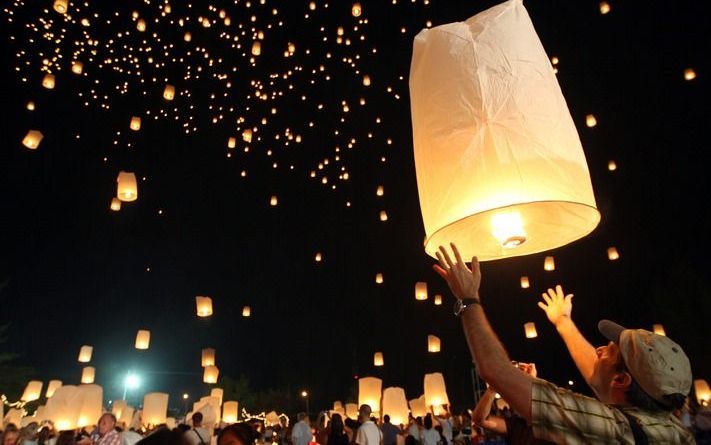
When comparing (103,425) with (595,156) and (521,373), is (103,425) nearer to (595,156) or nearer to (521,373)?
(521,373)

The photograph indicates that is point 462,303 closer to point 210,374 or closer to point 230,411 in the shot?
point 210,374

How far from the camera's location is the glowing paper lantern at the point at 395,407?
1355 centimetres

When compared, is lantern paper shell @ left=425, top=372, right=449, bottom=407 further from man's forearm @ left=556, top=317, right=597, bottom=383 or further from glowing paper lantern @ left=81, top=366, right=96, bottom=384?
glowing paper lantern @ left=81, top=366, right=96, bottom=384

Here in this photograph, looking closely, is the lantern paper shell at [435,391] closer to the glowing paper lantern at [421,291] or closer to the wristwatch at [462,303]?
the glowing paper lantern at [421,291]

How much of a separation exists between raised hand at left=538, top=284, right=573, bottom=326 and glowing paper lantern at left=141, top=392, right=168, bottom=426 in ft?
52.3

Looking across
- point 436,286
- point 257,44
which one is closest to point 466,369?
point 436,286

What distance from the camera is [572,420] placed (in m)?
1.26

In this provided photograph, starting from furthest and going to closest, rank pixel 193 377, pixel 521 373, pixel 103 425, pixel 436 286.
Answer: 1. pixel 193 377
2. pixel 436 286
3. pixel 103 425
4. pixel 521 373

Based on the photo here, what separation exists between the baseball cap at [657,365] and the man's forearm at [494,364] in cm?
39

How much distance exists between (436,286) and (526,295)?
536 cm

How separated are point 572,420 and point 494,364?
24 cm

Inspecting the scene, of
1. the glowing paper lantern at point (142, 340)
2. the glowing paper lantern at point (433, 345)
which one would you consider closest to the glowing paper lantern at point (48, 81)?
the glowing paper lantern at point (142, 340)

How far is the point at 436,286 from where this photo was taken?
21.8 metres

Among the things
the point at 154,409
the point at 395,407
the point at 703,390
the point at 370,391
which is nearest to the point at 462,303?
the point at 395,407
